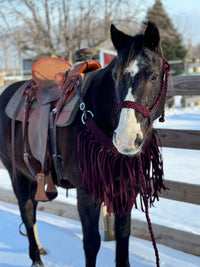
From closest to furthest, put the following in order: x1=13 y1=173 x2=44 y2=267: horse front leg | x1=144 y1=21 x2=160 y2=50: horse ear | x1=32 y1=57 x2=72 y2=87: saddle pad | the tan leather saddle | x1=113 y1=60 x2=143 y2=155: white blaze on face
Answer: x1=113 y1=60 x2=143 y2=155: white blaze on face → x1=144 y1=21 x2=160 y2=50: horse ear → the tan leather saddle → x1=32 y1=57 x2=72 y2=87: saddle pad → x1=13 y1=173 x2=44 y2=267: horse front leg

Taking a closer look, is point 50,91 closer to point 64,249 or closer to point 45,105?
point 45,105

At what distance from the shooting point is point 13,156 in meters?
2.23

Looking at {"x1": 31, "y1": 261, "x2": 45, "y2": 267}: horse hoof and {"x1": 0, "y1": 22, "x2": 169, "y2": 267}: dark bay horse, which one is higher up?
{"x1": 0, "y1": 22, "x2": 169, "y2": 267}: dark bay horse

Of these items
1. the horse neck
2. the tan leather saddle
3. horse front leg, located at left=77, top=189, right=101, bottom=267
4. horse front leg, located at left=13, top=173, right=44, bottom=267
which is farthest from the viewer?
horse front leg, located at left=13, top=173, right=44, bottom=267

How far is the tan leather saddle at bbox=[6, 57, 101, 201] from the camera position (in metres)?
1.81

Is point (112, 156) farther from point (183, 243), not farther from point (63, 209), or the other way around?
point (63, 209)

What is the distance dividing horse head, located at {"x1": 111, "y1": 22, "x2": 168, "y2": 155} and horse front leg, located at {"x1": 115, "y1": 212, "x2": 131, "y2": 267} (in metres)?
0.78

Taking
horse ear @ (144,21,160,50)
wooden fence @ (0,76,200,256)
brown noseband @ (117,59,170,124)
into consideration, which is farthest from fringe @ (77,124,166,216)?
wooden fence @ (0,76,200,256)

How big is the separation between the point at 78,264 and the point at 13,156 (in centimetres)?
104

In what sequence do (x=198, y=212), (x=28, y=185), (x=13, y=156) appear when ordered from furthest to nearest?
1. (x=198, y=212)
2. (x=28, y=185)
3. (x=13, y=156)

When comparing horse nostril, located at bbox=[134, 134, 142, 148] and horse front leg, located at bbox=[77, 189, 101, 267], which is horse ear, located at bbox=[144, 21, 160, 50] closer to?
horse nostril, located at bbox=[134, 134, 142, 148]

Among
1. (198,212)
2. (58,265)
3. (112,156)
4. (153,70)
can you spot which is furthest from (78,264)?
(153,70)

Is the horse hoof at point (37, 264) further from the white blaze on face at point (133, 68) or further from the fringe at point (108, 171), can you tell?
the white blaze on face at point (133, 68)

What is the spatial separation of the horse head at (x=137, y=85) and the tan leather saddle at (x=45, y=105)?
0.44 m
